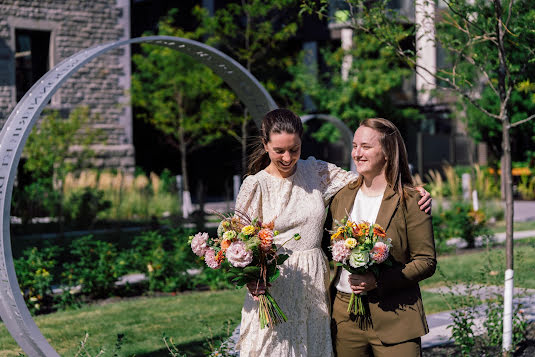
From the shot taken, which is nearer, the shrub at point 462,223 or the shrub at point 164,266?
the shrub at point 164,266

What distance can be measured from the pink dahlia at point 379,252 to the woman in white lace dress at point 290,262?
45 centimetres

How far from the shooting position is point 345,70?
22938mm

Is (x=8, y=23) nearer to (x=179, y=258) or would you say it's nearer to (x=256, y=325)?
(x=179, y=258)

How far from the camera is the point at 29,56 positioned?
16.4 meters

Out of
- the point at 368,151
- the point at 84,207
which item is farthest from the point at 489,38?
the point at 84,207

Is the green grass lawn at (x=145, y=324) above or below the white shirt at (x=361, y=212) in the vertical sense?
below

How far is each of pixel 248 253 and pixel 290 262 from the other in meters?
0.40

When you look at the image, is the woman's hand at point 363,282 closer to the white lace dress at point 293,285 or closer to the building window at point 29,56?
the white lace dress at point 293,285

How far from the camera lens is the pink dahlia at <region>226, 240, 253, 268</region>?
2867 millimetres

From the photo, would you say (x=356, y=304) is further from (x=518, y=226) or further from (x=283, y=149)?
(x=518, y=226)

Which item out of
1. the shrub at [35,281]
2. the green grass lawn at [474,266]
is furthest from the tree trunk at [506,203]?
the shrub at [35,281]

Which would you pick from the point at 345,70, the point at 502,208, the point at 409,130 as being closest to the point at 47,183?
the point at 502,208

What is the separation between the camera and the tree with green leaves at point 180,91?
57.0 feet

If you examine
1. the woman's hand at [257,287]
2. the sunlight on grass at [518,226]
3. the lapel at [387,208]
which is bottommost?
the sunlight on grass at [518,226]
